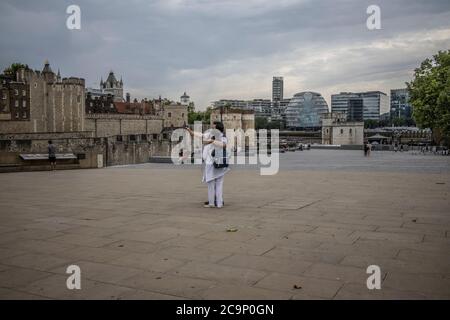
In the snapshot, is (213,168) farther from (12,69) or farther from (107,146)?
(12,69)

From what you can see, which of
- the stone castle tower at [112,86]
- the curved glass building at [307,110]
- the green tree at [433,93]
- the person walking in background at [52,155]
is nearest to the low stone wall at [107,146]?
the person walking in background at [52,155]

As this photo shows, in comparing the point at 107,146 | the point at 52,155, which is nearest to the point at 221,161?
the point at 52,155

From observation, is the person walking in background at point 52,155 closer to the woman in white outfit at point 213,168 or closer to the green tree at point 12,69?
the woman in white outfit at point 213,168

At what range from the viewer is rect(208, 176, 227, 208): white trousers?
8562 millimetres

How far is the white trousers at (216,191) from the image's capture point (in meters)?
8.56

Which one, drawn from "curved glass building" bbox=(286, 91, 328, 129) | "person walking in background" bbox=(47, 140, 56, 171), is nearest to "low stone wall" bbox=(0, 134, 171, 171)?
"person walking in background" bbox=(47, 140, 56, 171)

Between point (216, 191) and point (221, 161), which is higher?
point (221, 161)

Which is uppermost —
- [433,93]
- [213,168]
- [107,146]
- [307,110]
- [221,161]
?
[307,110]

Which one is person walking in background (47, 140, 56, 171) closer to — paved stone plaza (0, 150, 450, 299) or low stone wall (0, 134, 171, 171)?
paved stone plaza (0, 150, 450, 299)

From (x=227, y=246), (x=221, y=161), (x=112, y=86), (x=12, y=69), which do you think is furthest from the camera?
(x=112, y=86)

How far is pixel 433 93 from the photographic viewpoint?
4369 cm

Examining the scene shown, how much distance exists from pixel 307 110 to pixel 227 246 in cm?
17374

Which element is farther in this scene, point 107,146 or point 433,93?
point 107,146

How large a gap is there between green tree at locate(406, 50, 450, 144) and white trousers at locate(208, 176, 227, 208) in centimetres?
3764
